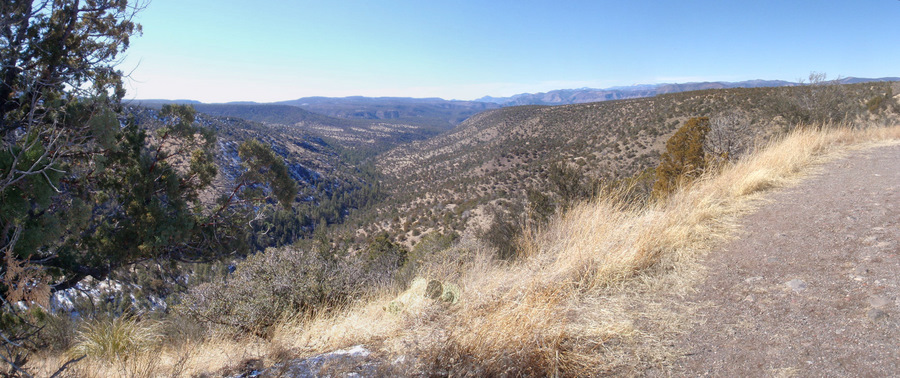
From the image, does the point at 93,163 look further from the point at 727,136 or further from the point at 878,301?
the point at 727,136

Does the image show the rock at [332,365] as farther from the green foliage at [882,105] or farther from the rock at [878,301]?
the green foliage at [882,105]

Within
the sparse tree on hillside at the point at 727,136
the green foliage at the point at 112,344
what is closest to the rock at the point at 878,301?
the green foliage at the point at 112,344

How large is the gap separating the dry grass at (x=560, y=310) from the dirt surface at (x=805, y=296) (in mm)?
166

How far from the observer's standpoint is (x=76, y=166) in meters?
5.96

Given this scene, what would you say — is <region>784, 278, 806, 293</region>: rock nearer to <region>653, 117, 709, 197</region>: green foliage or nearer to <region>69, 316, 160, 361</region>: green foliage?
<region>69, 316, 160, 361</region>: green foliage

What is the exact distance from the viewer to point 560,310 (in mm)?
2354

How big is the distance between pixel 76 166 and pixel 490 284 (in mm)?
7173

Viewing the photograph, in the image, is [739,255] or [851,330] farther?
[739,255]

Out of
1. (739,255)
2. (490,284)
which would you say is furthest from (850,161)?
(490,284)

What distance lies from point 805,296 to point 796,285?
0.15 metres

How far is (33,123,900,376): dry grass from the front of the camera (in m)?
1.97

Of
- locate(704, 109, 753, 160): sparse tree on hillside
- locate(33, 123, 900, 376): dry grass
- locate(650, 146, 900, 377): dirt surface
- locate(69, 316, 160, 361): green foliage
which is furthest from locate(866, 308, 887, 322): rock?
locate(704, 109, 753, 160): sparse tree on hillside

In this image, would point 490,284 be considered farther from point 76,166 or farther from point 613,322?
point 76,166

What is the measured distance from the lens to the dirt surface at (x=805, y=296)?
171 cm
